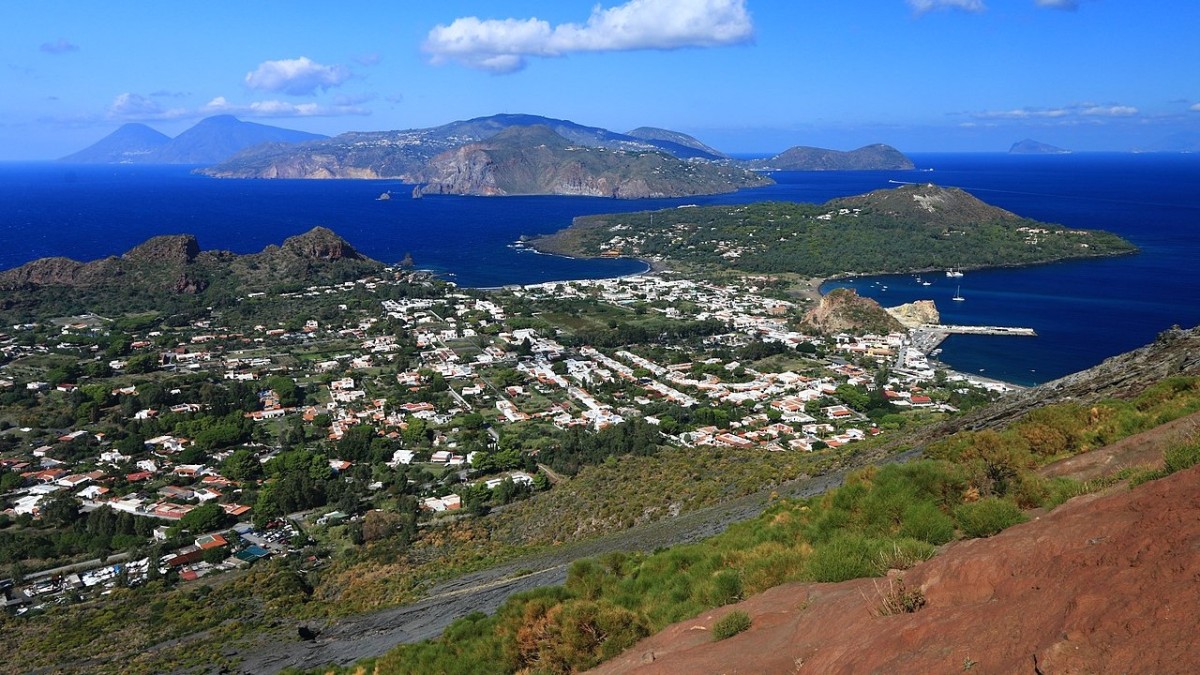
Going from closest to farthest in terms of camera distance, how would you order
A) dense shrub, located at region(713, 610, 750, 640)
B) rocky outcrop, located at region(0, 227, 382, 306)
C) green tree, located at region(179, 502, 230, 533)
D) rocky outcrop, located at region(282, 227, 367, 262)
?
dense shrub, located at region(713, 610, 750, 640), green tree, located at region(179, 502, 230, 533), rocky outcrop, located at region(0, 227, 382, 306), rocky outcrop, located at region(282, 227, 367, 262)

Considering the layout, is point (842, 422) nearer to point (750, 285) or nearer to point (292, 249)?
point (750, 285)

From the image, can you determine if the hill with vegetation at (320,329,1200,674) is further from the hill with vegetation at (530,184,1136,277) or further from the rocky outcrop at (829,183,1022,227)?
the rocky outcrop at (829,183,1022,227)

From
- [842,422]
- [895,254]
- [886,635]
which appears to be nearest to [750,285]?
[895,254]

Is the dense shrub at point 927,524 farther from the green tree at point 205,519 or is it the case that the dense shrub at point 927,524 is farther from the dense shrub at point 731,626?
the green tree at point 205,519

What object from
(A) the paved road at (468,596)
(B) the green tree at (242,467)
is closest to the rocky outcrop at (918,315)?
(A) the paved road at (468,596)

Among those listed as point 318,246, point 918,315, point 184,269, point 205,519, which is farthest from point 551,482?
point 318,246

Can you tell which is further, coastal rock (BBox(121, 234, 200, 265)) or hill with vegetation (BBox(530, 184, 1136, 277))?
hill with vegetation (BBox(530, 184, 1136, 277))

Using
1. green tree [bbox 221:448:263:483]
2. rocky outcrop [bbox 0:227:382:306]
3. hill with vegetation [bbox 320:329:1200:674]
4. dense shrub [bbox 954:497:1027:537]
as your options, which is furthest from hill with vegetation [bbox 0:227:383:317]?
dense shrub [bbox 954:497:1027:537]
